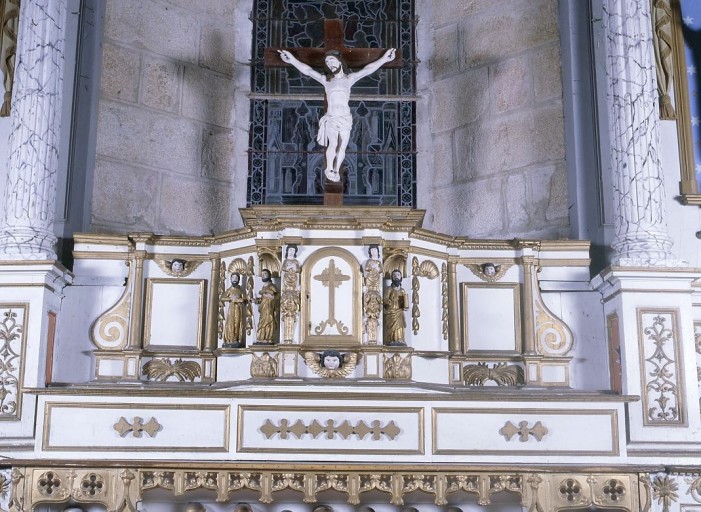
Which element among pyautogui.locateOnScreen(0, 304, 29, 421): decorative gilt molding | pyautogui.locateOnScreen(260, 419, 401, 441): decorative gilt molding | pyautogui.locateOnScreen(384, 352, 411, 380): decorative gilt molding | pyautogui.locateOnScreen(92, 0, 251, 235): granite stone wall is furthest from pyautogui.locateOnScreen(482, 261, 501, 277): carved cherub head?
pyautogui.locateOnScreen(0, 304, 29, 421): decorative gilt molding

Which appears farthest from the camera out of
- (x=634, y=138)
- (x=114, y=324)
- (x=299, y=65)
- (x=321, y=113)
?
(x=321, y=113)

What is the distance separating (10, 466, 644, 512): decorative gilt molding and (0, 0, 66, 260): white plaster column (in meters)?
1.94

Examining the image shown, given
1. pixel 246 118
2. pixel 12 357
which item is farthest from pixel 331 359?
pixel 246 118

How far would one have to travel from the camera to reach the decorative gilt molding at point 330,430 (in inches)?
335

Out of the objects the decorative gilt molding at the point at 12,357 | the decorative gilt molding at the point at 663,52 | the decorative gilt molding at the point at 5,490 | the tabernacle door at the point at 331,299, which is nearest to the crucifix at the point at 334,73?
the tabernacle door at the point at 331,299

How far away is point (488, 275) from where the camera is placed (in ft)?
32.0

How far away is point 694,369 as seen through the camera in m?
8.91

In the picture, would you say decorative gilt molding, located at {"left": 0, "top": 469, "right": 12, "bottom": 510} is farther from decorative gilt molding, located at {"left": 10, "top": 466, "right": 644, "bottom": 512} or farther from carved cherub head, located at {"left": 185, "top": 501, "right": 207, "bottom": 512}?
carved cherub head, located at {"left": 185, "top": 501, "right": 207, "bottom": 512}

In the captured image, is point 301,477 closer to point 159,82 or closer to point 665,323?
point 665,323

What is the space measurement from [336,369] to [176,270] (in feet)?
5.88

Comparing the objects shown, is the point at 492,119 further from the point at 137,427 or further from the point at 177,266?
the point at 137,427

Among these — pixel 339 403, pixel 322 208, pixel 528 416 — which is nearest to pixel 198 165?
pixel 322 208

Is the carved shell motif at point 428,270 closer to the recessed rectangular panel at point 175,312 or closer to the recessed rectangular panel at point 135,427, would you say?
the recessed rectangular panel at point 175,312

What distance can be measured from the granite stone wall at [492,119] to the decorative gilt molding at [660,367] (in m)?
1.77
